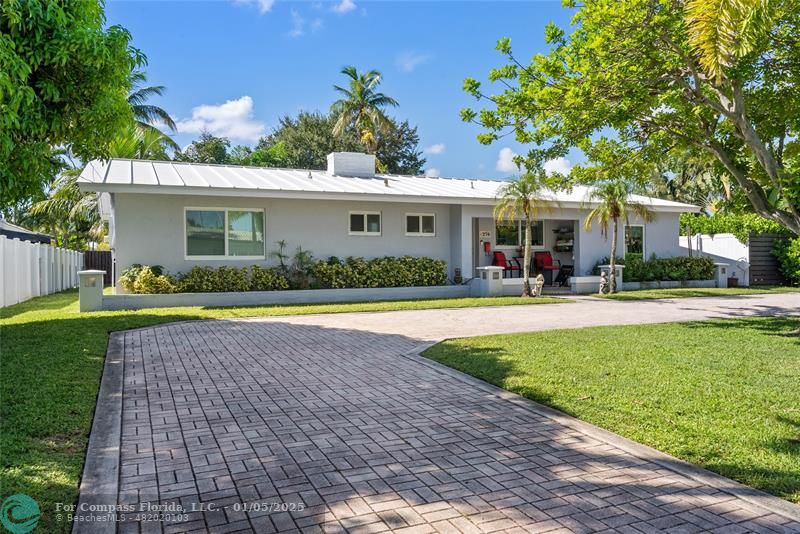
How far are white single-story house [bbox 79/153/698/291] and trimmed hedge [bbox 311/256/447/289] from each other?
1.87 feet

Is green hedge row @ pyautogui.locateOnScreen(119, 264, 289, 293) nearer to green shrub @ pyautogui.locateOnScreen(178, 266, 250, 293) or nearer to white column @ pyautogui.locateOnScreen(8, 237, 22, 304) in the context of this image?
green shrub @ pyautogui.locateOnScreen(178, 266, 250, 293)

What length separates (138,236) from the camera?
15.2 metres

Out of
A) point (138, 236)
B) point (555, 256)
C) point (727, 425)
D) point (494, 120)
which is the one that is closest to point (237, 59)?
point (138, 236)

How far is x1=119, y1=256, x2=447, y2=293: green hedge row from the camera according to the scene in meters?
14.8

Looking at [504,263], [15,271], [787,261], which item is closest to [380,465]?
[15,271]

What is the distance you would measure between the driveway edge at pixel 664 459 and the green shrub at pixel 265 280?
10.5 meters

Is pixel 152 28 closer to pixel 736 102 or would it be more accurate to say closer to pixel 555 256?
pixel 736 102

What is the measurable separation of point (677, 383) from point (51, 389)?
274 inches

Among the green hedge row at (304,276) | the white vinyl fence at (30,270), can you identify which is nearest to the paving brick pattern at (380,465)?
the green hedge row at (304,276)

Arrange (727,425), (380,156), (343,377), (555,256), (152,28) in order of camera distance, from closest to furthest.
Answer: (727,425)
(343,377)
(152,28)
(555,256)
(380,156)

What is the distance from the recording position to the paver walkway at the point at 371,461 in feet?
11.0

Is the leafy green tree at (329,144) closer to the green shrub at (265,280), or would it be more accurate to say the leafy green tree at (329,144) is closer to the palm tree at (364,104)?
the palm tree at (364,104)

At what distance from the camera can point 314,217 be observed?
17.2 meters

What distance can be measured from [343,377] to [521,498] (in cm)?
374
